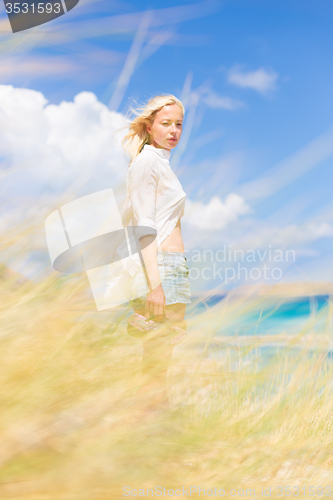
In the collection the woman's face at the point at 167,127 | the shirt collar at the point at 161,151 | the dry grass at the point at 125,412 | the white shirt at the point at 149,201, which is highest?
the woman's face at the point at 167,127

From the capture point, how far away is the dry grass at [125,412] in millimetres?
859

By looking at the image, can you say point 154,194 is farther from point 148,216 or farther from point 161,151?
point 161,151

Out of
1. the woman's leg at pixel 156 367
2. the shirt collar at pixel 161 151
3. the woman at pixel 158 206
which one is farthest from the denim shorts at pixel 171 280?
the shirt collar at pixel 161 151

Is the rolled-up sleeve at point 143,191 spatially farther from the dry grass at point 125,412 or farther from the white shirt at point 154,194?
the dry grass at point 125,412

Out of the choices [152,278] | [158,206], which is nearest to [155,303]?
[152,278]

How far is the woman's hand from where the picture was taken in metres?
1.39

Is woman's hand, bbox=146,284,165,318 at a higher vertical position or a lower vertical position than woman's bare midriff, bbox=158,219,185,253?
lower

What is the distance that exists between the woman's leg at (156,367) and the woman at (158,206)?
23 centimetres

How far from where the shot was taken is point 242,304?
1.40m

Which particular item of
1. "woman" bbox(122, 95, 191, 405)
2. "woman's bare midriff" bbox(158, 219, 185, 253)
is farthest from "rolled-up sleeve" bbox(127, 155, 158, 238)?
"woman's bare midriff" bbox(158, 219, 185, 253)

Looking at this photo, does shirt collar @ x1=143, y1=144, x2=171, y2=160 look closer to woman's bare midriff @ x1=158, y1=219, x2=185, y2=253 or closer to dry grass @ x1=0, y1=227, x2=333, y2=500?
woman's bare midriff @ x1=158, y1=219, x2=185, y2=253

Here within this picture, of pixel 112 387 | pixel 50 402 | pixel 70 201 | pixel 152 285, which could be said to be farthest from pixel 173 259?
pixel 50 402

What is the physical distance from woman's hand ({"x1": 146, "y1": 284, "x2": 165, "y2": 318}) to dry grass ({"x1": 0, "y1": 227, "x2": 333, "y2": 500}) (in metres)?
0.11

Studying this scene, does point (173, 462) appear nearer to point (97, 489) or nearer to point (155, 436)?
point (155, 436)
